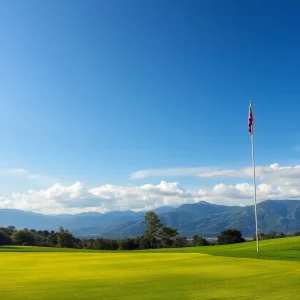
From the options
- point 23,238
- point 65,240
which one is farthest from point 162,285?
point 65,240

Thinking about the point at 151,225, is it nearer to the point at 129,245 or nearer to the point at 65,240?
the point at 129,245

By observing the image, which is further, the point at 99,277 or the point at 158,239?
the point at 158,239

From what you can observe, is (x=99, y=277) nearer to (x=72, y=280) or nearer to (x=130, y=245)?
(x=72, y=280)

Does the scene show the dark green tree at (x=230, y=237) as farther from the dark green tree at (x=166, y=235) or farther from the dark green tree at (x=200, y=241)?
the dark green tree at (x=166, y=235)

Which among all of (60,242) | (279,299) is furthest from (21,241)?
(279,299)

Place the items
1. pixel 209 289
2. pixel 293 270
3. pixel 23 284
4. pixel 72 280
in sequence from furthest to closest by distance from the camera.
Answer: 1. pixel 293 270
2. pixel 72 280
3. pixel 23 284
4. pixel 209 289

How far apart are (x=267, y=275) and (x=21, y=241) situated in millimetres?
113701

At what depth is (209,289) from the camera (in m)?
14.6

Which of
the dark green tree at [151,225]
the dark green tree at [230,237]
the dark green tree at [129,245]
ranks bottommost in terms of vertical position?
the dark green tree at [129,245]

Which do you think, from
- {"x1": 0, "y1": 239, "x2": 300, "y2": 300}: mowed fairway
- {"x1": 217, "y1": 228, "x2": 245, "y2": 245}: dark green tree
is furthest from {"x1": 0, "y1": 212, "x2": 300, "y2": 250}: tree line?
{"x1": 0, "y1": 239, "x2": 300, "y2": 300}: mowed fairway

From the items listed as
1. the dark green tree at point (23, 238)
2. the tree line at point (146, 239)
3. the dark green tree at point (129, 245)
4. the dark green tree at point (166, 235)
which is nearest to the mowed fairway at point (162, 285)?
the tree line at point (146, 239)

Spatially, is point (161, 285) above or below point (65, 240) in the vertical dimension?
above

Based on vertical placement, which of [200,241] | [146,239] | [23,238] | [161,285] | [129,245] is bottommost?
[129,245]

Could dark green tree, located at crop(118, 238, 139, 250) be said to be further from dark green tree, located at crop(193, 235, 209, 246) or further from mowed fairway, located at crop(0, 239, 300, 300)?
mowed fairway, located at crop(0, 239, 300, 300)
